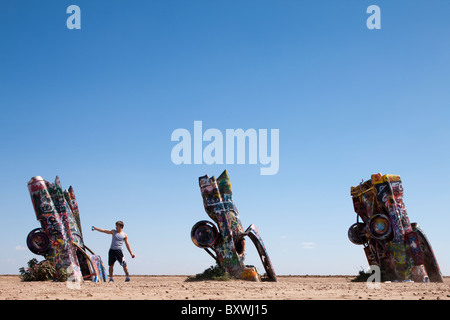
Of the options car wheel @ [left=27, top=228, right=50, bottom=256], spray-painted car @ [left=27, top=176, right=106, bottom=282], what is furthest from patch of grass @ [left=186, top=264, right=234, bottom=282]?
car wheel @ [left=27, top=228, right=50, bottom=256]

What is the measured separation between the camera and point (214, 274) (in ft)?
51.3

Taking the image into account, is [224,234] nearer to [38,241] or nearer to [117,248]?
[117,248]

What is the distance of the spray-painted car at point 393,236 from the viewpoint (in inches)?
640

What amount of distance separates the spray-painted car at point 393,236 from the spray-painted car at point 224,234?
406 cm

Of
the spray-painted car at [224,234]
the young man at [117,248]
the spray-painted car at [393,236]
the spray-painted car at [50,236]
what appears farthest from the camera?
the spray-painted car at [393,236]

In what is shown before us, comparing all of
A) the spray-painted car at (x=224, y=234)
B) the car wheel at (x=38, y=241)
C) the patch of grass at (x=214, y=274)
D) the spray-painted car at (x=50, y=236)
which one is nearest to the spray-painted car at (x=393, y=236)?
the spray-painted car at (x=224, y=234)

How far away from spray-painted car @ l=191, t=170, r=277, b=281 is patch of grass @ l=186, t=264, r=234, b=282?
15cm

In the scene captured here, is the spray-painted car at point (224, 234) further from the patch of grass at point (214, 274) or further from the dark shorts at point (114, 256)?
the dark shorts at point (114, 256)

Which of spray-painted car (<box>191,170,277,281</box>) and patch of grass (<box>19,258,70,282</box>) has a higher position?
spray-painted car (<box>191,170,277,281</box>)

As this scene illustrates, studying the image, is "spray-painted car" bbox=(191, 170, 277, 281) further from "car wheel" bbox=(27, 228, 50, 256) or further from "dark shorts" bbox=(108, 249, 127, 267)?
"car wheel" bbox=(27, 228, 50, 256)

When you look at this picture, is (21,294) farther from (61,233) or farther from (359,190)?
(359,190)

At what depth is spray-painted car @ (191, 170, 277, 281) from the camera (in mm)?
15633

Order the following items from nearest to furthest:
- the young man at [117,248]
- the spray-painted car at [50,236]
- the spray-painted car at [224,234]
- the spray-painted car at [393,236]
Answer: the young man at [117,248] < the spray-painted car at [50,236] < the spray-painted car at [224,234] < the spray-painted car at [393,236]

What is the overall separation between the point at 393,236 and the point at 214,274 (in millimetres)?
6258
